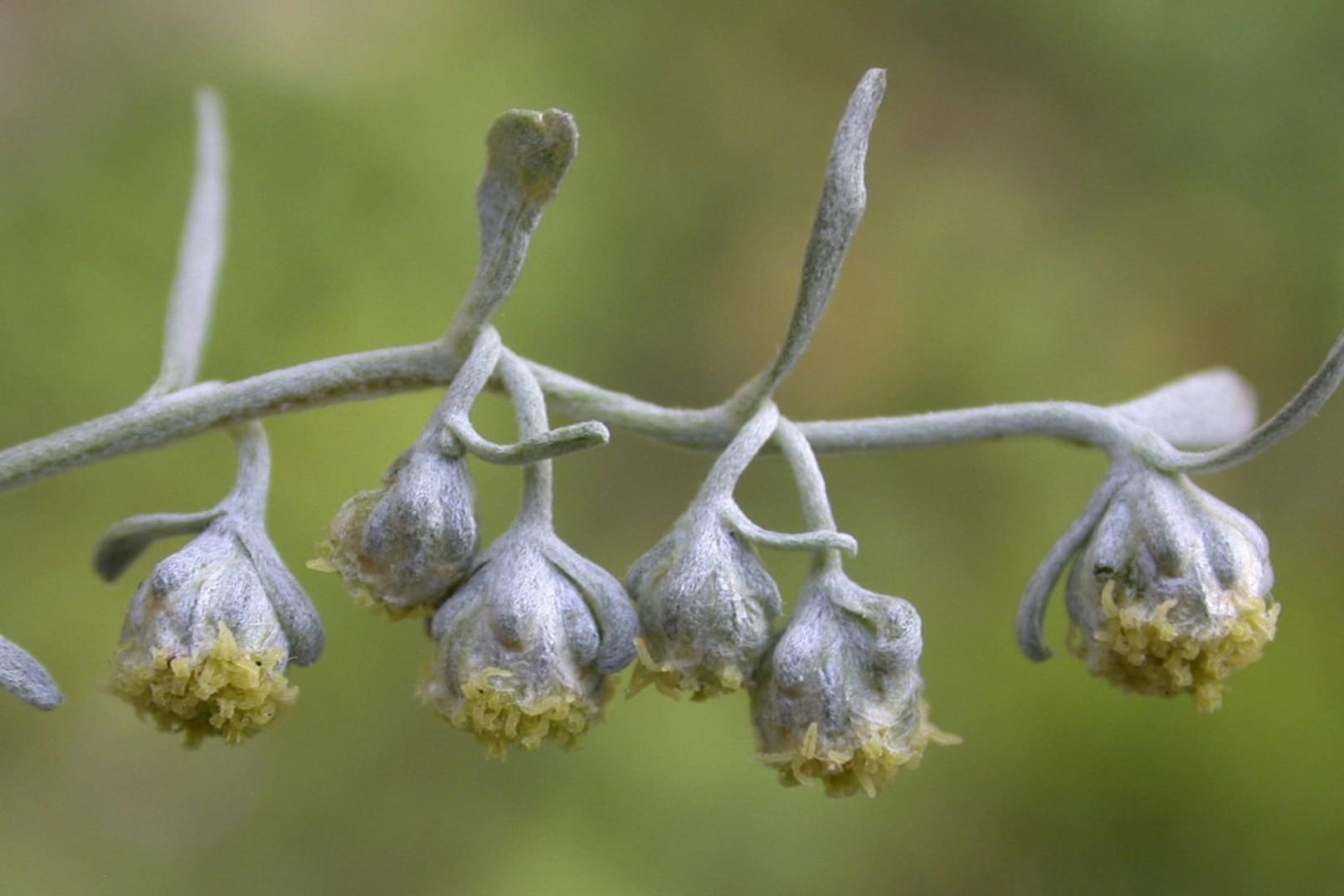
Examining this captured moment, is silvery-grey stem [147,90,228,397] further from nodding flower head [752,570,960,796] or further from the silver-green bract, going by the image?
nodding flower head [752,570,960,796]

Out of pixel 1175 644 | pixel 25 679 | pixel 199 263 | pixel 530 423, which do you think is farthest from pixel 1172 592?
pixel 199 263

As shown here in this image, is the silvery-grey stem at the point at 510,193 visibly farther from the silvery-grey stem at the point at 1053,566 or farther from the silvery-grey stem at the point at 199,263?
the silvery-grey stem at the point at 1053,566

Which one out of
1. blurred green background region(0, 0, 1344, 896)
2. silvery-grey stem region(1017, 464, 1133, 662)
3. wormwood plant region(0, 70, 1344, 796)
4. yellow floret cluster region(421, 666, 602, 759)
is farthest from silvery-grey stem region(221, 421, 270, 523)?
blurred green background region(0, 0, 1344, 896)

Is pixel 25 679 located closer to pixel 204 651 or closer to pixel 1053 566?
pixel 204 651

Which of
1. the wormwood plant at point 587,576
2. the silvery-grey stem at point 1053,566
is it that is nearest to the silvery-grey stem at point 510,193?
the wormwood plant at point 587,576

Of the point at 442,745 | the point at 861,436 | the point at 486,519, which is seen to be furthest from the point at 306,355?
the point at 861,436

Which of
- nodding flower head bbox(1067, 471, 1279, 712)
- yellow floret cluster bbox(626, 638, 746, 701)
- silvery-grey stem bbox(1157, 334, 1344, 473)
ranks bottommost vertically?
yellow floret cluster bbox(626, 638, 746, 701)
